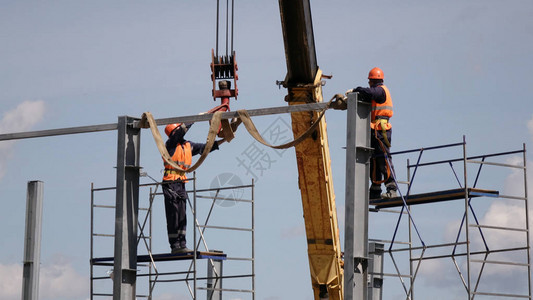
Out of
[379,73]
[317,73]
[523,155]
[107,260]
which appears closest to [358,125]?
[317,73]

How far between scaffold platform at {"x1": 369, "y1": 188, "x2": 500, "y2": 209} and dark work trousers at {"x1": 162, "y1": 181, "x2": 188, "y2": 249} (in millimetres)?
4335

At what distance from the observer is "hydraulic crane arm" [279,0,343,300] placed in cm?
1864

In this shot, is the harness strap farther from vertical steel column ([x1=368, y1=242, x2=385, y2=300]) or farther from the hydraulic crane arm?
vertical steel column ([x1=368, y1=242, x2=385, y2=300])

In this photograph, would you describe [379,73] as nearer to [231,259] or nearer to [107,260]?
[231,259]

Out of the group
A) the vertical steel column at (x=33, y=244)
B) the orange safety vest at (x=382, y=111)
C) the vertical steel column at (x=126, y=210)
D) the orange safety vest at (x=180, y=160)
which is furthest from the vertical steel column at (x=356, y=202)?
the orange safety vest at (x=180, y=160)

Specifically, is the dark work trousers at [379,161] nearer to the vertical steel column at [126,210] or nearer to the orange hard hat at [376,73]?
the orange hard hat at [376,73]

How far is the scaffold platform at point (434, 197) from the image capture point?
19.9 metres

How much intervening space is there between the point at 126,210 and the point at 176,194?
4.36 meters

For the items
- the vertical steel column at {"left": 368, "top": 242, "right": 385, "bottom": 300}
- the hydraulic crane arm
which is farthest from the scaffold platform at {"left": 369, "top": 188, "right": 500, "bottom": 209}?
the vertical steel column at {"left": 368, "top": 242, "right": 385, "bottom": 300}

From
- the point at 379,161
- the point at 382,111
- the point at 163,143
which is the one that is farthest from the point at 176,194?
the point at 382,111

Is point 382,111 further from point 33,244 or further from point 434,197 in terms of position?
point 33,244

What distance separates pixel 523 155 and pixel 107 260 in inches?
380

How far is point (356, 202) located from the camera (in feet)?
52.1

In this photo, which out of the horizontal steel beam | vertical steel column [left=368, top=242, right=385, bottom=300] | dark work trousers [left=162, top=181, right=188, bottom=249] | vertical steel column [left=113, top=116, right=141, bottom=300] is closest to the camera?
the horizontal steel beam
